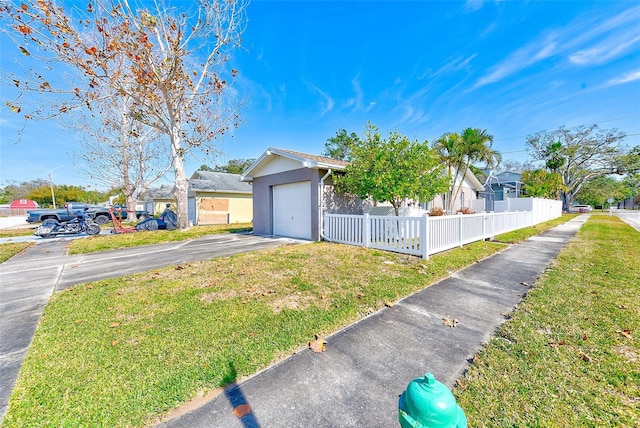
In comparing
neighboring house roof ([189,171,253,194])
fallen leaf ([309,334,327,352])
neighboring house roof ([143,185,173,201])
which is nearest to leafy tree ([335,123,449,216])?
fallen leaf ([309,334,327,352])

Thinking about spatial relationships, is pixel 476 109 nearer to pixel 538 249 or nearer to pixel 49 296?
pixel 538 249

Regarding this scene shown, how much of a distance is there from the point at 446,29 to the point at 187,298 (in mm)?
12859

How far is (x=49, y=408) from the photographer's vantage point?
6.25 feet

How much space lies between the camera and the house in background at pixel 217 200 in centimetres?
1984

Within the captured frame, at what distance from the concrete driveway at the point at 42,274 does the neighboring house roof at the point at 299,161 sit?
11.6ft

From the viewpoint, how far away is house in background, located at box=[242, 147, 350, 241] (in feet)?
30.8

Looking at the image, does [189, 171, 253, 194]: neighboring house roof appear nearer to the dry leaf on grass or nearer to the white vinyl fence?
the white vinyl fence

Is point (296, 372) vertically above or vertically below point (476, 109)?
below

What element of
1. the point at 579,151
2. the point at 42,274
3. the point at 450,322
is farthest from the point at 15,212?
the point at 579,151

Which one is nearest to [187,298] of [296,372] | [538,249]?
[296,372]

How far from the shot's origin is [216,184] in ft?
69.1

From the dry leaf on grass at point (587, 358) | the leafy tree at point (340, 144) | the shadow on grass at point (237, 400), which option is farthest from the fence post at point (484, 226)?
the leafy tree at point (340, 144)

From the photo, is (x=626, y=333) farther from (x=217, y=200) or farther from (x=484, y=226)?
(x=217, y=200)

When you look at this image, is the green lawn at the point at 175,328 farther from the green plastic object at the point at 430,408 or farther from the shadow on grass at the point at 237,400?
the green plastic object at the point at 430,408
